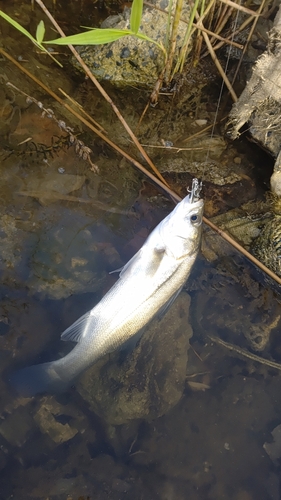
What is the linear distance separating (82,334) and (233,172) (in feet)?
8.04

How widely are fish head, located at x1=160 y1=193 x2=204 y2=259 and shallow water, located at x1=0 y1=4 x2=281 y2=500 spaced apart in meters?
0.71

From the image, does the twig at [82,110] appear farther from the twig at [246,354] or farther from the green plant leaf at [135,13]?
the twig at [246,354]

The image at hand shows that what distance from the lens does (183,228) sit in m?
3.02

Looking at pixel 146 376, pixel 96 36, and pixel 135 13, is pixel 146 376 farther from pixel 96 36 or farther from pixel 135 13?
pixel 135 13

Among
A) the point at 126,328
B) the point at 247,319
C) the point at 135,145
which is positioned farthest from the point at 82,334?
the point at 135,145

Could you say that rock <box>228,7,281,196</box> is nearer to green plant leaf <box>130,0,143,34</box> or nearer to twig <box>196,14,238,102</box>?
twig <box>196,14,238,102</box>

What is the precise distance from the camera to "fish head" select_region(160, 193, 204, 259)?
2998 mm

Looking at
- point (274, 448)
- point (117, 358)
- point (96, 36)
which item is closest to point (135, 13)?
point (96, 36)

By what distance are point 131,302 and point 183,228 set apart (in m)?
0.67

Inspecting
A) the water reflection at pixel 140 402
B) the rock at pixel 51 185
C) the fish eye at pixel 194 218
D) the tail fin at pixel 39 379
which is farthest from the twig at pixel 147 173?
the tail fin at pixel 39 379

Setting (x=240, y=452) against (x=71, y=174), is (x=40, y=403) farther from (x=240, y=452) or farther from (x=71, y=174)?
(x=71, y=174)

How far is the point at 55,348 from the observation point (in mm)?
3246

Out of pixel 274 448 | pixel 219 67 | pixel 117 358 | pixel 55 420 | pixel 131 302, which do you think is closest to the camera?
pixel 131 302

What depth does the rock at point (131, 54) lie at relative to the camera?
14.8 feet
